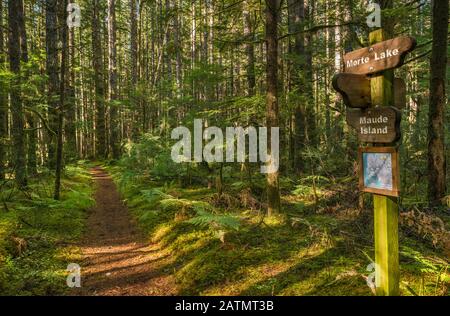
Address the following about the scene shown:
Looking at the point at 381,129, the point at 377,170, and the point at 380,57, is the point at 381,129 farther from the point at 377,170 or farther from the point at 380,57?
the point at 380,57

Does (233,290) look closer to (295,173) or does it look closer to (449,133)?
(295,173)

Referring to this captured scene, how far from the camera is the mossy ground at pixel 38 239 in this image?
5.33 meters

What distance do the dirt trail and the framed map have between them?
322 cm

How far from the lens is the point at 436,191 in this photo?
8219 millimetres

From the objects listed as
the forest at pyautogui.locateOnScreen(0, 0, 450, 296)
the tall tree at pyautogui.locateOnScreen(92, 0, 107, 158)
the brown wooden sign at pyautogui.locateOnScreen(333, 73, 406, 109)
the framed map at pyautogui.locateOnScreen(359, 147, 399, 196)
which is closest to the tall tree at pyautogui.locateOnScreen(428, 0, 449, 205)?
the forest at pyautogui.locateOnScreen(0, 0, 450, 296)

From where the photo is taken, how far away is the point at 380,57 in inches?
153

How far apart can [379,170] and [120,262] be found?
16.2 feet

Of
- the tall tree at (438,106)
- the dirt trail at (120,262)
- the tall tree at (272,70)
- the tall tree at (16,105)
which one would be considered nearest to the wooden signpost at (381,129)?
the dirt trail at (120,262)

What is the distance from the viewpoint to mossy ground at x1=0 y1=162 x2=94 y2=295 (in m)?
5.33

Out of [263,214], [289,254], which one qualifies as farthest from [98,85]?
[289,254]

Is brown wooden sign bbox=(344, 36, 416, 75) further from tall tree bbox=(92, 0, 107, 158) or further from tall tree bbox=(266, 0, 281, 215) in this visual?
tall tree bbox=(92, 0, 107, 158)

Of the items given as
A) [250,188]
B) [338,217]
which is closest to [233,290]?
[338,217]

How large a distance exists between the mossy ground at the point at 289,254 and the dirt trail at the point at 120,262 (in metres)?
0.25
